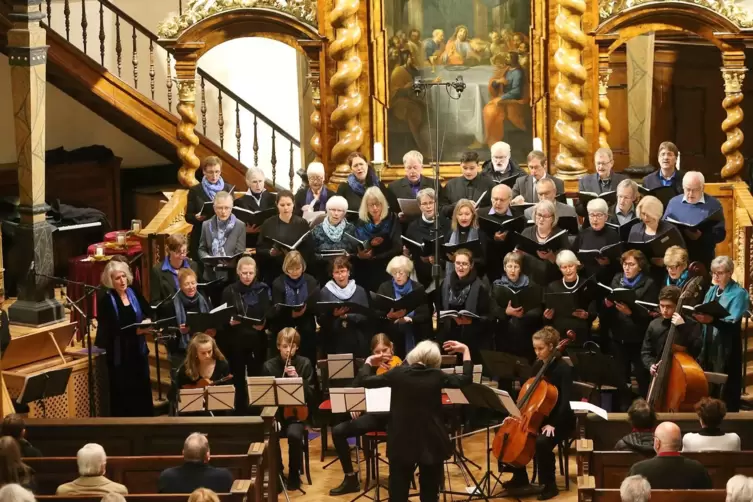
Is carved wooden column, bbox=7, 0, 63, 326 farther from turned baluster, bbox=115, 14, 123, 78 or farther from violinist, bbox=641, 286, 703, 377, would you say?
violinist, bbox=641, 286, 703, 377

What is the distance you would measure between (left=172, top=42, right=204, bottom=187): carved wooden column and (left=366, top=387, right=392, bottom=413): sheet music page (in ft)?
15.0

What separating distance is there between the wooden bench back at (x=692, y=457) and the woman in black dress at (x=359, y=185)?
11.5ft

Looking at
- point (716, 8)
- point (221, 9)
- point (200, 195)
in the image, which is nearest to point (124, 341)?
point (200, 195)

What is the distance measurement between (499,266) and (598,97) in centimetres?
284

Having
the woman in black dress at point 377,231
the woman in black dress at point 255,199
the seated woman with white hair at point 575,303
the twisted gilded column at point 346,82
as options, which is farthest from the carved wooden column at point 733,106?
the woman in black dress at point 255,199

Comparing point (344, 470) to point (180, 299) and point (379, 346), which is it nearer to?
point (379, 346)

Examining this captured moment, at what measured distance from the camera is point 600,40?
12.9 m

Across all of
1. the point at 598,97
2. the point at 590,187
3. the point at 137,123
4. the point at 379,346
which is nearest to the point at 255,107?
the point at 137,123

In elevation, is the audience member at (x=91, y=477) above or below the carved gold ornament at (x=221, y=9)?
below

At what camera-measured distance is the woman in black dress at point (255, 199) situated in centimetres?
1137

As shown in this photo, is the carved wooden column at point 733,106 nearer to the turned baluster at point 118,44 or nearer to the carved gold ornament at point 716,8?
the carved gold ornament at point 716,8

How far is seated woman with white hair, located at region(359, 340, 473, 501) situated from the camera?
27.5ft

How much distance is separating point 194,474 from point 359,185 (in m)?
4.14

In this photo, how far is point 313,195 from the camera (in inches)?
454
